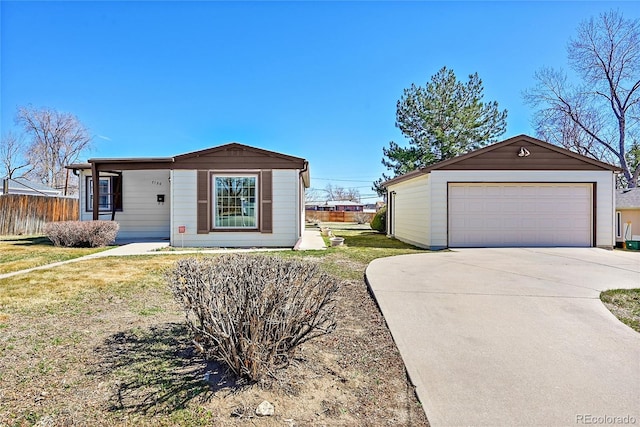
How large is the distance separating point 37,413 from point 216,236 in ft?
30.7

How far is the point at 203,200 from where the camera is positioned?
37.2 ft

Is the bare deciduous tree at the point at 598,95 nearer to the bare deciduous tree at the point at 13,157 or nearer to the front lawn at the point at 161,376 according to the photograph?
the front lawn at the point at 161,376

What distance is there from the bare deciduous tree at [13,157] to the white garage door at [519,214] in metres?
39.2

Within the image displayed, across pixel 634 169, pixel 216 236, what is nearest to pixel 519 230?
pixel 216 236

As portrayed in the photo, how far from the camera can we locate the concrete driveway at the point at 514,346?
7.77 feet

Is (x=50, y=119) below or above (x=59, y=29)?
above

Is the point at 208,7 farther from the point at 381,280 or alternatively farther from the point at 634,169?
the point at 634,169

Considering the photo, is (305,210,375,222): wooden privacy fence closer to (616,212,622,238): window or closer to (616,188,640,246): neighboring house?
(616,212,622,238): window

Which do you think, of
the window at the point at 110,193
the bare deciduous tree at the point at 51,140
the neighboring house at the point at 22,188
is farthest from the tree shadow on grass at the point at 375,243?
the bare deciduous tree at the point at 51,140

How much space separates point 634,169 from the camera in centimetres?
2373

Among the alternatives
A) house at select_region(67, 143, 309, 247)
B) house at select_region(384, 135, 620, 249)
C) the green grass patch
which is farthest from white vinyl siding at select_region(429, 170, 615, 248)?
the green grass patch

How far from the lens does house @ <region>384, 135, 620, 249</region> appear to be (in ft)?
36.4

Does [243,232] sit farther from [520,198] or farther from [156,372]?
[520,198]

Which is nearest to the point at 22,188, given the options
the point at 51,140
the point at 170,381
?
the point at 51,140
